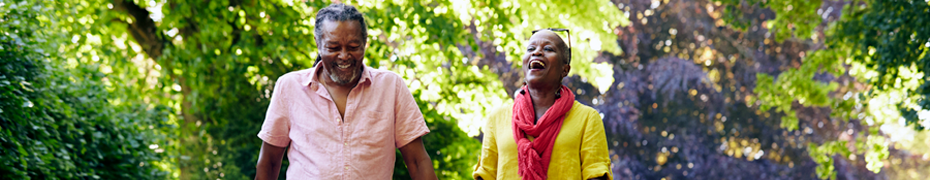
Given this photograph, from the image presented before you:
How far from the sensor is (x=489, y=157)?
10.3ft

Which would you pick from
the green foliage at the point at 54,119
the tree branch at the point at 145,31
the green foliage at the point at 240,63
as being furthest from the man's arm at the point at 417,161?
the tree branch at the point at 145,31

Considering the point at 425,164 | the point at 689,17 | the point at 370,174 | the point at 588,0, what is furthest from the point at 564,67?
the point at 689,17

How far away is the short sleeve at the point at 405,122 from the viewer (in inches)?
119

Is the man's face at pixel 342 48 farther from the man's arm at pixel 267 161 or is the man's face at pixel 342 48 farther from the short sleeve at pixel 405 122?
the man's arm at pixel 267 161

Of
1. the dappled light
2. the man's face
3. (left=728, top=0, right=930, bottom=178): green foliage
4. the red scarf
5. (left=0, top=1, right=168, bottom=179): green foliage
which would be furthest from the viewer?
(left=728, top=0, right=930, bottom=178): green foliage

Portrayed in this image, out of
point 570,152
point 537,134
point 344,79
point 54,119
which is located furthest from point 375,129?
point 54,119

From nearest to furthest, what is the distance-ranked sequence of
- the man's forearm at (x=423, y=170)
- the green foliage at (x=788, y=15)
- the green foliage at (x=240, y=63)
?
the man's forearm at (x=423, y=170) < the green foliage at (x=240, y=63) < the green foliage at (x=788, y=15)

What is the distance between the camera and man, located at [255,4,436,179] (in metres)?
2.85

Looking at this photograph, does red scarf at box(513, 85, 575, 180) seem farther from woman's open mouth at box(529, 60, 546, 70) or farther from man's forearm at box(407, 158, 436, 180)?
man's forearm at box(407, 158, 436, 180)

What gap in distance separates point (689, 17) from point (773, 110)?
7.90 feet

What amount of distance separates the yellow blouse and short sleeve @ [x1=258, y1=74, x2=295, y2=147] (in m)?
0.78

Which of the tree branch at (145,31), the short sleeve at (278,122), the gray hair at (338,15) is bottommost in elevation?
the short sleeve at (278,122)

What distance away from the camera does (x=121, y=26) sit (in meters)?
7.04

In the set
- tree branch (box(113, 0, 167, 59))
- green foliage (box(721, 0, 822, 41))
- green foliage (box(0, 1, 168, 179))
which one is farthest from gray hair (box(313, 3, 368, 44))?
green foliage (box(721, 0, 822, 41))
